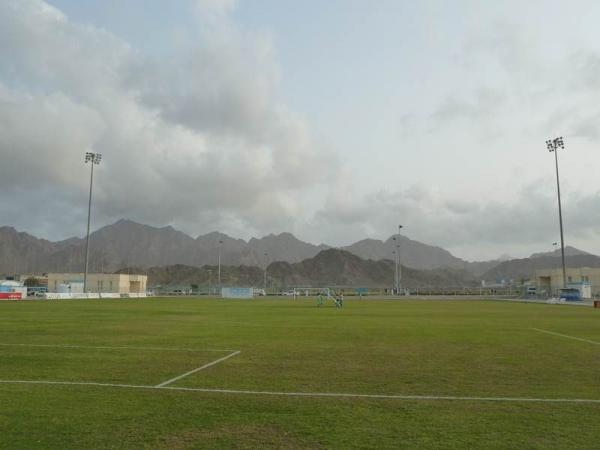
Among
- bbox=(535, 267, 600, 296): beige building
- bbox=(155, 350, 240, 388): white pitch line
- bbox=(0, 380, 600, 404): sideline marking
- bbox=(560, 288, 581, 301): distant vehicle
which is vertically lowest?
bbox=(155, 350, 240, 388): white pitch line

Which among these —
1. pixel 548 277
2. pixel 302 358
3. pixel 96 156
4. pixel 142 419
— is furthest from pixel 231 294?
pixel 142 419

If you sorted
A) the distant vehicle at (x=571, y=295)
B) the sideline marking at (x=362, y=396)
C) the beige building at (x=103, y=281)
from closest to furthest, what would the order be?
the sideline marking at (x=362, y=396) → the distant vehicle at (x=571, y=295) → the beige building at (x=103, y=281)

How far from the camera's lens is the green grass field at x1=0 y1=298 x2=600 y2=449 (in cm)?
696

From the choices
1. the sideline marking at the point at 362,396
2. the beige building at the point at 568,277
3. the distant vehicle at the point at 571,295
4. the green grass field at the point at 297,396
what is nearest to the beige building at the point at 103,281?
the distant vehicle at the point at 571,295

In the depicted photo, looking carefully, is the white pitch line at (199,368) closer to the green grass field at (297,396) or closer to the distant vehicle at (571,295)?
the green grass field at (297,396)

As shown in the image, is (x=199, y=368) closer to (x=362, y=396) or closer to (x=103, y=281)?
(x=362, y=396)

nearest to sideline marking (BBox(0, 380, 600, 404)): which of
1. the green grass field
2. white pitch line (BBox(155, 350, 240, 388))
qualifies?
the green grass field

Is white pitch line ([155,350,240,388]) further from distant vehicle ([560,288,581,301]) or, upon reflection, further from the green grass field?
distant vehicle ([560,288,581,301])

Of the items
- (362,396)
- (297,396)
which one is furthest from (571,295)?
(297,396)

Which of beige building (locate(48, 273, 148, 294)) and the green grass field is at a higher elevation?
beige building (locate(48, 273, 148, 294))

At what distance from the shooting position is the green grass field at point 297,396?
696 centimetres

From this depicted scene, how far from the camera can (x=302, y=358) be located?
46.3ft

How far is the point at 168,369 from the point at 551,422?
821 cm

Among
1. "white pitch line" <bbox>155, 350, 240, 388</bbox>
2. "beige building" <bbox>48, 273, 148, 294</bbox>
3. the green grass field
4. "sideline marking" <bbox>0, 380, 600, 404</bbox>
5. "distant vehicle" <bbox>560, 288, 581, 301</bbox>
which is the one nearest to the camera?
the green grass field
